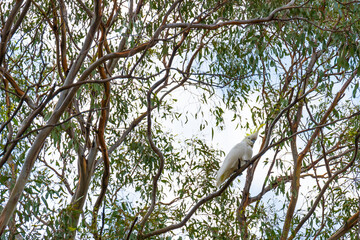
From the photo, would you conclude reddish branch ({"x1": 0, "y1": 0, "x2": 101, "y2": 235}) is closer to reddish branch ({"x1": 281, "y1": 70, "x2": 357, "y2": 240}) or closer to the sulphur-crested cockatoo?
the sulphur-crested cockatoo

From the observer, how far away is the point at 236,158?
4.25 metres

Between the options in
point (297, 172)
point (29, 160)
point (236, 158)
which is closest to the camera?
point (29, 160)

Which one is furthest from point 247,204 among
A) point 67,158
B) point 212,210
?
point 67,158

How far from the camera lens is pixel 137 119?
538cm

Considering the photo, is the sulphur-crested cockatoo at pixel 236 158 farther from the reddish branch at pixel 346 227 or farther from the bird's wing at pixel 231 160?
the reddish branch at pixel 346 227

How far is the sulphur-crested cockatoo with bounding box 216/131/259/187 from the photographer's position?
425 centimetres

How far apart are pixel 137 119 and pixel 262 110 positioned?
1276 mm

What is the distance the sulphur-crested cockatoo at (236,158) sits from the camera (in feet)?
14.0

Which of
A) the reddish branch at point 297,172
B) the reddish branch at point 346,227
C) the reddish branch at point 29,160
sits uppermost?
the reddish branch at point 297,172

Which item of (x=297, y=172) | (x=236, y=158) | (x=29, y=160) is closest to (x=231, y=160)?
(x=236, y=158)

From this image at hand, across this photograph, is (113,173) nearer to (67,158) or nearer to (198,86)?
(67,158)

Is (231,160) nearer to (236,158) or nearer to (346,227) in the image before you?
(236,158)

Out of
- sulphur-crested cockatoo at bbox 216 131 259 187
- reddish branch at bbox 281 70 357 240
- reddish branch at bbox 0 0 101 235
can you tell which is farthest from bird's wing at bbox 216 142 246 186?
reddish branch at bbox 0 0 101 235

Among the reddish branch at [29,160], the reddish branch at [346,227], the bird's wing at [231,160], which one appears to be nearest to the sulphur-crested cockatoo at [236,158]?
the bird's wing at [231,160]
